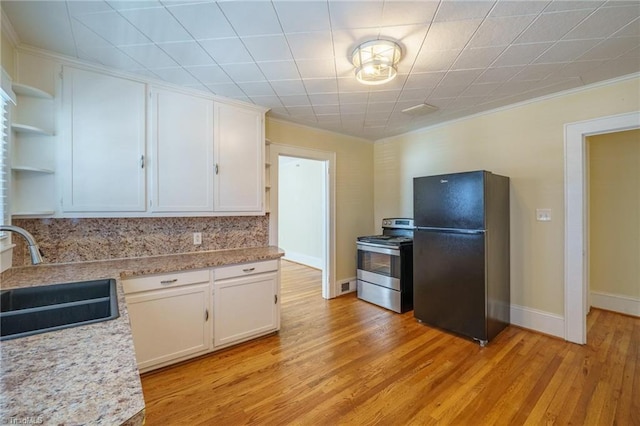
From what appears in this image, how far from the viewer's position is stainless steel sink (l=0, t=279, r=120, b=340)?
121 centimetres

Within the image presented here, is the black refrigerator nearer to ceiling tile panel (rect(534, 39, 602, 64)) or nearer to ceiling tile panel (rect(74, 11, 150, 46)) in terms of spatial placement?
ceiling tile panel (rect(534, 39, 602, 64))

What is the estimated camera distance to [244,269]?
256cm

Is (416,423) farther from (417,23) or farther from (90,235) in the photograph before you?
(90,235)

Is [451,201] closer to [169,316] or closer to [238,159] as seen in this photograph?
[238,159]

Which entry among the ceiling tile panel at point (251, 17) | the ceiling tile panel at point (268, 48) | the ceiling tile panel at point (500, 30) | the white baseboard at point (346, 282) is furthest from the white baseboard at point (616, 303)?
the ceiling tile panel at point (251, 17)

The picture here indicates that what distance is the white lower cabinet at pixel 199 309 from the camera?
2090 millimetres

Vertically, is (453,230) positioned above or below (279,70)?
below

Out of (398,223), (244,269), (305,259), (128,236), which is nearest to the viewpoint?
(128,236)

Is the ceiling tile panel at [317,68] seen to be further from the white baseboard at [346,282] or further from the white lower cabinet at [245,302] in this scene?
the white baseboard at [346,282]

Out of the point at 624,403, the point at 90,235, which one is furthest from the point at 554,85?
the point at 90,235

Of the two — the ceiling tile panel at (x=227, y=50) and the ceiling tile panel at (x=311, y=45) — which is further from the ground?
the ceiling tile panel at (x=227, y=50)

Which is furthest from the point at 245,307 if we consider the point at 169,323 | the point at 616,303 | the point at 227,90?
the point at 616,303

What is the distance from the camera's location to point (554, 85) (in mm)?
2543

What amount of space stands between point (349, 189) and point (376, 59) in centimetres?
243
